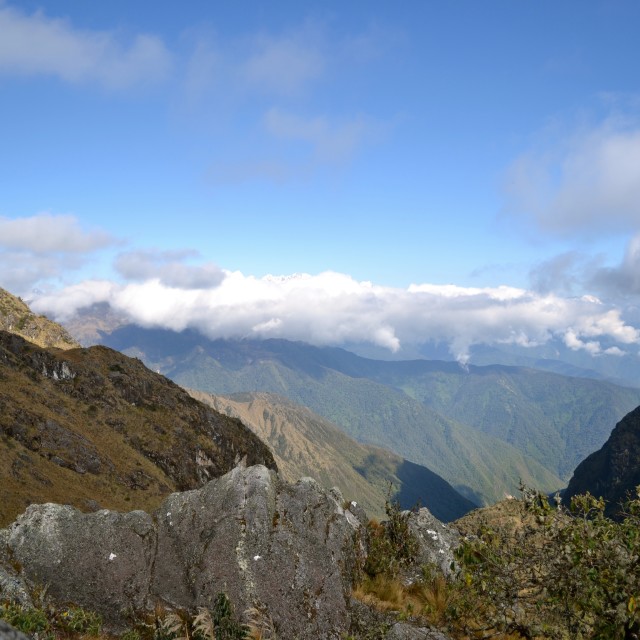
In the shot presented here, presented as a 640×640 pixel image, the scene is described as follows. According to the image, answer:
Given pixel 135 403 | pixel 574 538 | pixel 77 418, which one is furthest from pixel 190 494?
pixel 135 403

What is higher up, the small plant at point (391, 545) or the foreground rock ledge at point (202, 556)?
the foreground rock ledge at point (202, 556)

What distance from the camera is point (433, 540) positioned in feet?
61.7

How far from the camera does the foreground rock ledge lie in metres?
12.3

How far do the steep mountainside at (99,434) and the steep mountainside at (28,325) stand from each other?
4352 centimetres

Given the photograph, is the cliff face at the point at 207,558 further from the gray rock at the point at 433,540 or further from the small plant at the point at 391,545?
the gray rock at the point at 433,540

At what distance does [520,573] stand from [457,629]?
5.02 meters

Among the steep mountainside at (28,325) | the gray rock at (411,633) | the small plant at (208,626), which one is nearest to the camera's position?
the small plant at (208,626)

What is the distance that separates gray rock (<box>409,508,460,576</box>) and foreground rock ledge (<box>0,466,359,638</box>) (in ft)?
14.2

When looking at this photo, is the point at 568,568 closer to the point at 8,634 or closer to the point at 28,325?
the point at 8,634

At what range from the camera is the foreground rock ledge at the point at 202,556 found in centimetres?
1228

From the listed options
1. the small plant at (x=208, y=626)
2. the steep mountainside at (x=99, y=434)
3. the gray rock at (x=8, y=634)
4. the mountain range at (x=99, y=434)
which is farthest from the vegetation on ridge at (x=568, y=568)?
the steep mountainside at (x=99, y=434)

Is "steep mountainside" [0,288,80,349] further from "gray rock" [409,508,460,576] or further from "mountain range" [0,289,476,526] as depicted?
"gray rock" [409,508,460,576]

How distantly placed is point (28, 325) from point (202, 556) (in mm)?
146148

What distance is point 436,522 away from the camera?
19688 mm
